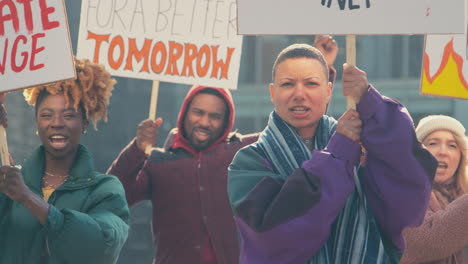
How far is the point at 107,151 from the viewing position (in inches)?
747

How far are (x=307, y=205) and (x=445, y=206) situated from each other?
5.61 ft

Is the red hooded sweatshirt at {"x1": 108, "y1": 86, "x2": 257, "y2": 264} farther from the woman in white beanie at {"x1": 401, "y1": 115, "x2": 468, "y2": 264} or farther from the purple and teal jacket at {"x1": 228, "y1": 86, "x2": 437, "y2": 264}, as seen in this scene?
the purple and teal jacket at {"x1": 228, "y1": 86, "x2": 437, "y2": 264}

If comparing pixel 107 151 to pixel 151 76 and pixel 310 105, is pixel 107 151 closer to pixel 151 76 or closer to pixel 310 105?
pixel 151 76

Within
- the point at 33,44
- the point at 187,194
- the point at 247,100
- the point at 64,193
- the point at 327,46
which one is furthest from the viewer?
the point at 247,100

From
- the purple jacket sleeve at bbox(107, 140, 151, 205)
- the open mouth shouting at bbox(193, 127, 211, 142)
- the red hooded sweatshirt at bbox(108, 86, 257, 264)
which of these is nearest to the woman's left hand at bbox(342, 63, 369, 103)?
the red hooded sweatshirt at bbox(108, 86, 257, 264)

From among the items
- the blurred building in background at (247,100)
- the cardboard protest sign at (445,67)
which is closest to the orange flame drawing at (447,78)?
the cardboard protest sign at (445,67)

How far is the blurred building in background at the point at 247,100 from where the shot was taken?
1720 cm

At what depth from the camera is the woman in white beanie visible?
17.3 feet

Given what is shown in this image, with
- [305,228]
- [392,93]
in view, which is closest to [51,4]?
[305,228]

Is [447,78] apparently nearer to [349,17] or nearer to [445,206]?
[445,206]

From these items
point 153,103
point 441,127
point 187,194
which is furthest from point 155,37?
point 441,127

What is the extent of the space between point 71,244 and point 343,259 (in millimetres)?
1217

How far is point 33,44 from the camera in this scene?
5.12m

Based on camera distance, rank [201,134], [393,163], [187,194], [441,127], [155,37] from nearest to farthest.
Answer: [393,163] → [441,127] → [187,194] → [201,134] → [155,37]
